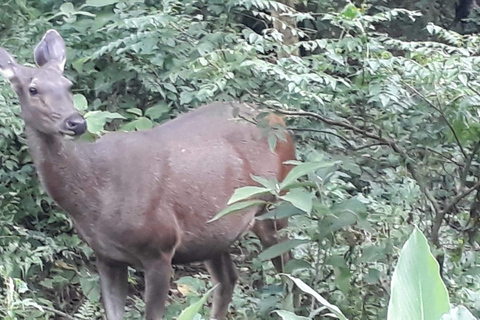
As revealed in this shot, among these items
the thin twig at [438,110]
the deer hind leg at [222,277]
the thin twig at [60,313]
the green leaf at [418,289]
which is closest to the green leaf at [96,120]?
the thin twig at [60,313]

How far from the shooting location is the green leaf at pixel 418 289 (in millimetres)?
2088

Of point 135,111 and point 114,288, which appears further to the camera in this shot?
point 135,111

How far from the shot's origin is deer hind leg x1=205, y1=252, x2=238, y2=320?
6590mm

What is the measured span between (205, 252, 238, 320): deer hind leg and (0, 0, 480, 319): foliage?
11cm

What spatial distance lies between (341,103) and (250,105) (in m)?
0.55

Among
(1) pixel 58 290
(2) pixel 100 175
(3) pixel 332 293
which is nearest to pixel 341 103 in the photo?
(3) pixel 332 293

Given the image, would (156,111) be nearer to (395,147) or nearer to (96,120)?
(96,120)

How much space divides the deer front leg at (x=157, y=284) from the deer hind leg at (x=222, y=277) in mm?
719

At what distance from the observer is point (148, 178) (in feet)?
19.3

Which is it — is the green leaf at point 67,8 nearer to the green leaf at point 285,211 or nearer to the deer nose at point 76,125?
the deer nose at point 76,125

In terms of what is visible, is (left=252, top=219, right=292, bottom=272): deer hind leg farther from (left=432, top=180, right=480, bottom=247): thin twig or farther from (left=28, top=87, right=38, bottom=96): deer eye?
(left=28, top=87, right=38, bottom=96): deer eye

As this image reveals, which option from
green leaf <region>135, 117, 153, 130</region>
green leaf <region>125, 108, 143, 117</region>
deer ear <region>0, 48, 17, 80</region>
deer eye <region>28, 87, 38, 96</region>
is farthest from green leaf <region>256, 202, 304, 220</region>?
green leaf <region>125, 108, 143, 117</region>

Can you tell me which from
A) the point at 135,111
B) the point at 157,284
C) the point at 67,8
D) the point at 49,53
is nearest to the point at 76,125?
the point at 49,53

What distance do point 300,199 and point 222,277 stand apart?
2.21 metres
